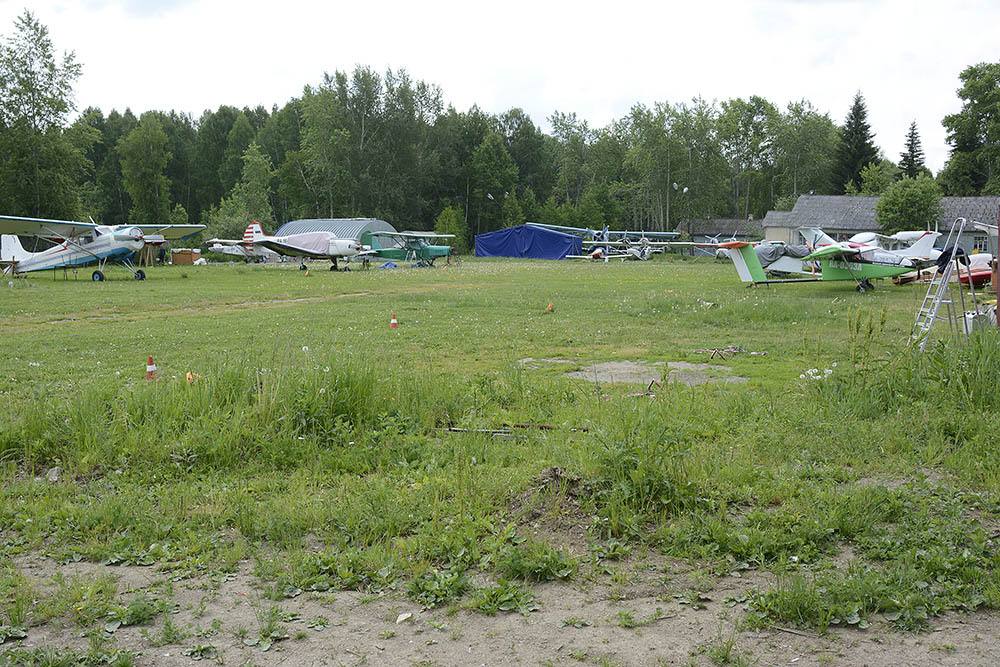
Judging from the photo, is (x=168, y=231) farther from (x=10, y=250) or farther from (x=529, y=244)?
(x=529, y=244)

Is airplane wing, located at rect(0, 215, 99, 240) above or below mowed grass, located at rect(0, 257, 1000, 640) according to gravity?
above

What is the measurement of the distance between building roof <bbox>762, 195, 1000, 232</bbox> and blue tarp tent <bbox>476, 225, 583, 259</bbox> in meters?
21.2

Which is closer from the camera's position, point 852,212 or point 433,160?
point 852,212

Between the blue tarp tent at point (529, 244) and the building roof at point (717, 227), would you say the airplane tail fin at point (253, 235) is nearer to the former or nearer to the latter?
the blue tarp tent at point (529, 244)

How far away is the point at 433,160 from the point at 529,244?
16.9 m

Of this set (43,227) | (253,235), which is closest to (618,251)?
(253,235)

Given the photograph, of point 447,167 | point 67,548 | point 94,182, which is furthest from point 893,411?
point 94,182

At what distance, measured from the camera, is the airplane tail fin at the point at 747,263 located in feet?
75.6

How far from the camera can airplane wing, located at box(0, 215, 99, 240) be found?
101 feet

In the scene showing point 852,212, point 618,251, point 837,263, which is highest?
point 852,212

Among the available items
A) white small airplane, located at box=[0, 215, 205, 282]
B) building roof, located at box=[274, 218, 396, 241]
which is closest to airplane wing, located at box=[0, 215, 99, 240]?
white small airplane, located at box=[0, 215, 205, 282]

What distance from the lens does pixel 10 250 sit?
31672 millimetres

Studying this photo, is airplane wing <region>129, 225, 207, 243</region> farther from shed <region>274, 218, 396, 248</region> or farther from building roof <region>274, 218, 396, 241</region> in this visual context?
building roof <region>274, 218, 396, 241</region>

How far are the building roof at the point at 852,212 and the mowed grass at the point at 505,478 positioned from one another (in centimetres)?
5736
